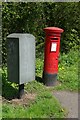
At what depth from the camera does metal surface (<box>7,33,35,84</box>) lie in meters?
5.64

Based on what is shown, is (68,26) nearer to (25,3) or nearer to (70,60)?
(70,60)

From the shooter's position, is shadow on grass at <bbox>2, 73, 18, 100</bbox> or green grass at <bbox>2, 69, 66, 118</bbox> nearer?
green grass at <bbox>2, 69, 66, 118</bbox>

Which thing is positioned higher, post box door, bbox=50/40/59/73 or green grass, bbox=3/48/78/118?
post box door, bbox=50/40/59/73

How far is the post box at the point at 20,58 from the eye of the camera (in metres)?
5.64

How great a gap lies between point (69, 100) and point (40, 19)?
400 cm

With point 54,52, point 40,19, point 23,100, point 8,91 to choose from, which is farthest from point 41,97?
point 40,19

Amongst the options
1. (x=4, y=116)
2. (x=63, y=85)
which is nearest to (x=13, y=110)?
(x=4, y=116)

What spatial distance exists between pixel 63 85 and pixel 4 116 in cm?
243

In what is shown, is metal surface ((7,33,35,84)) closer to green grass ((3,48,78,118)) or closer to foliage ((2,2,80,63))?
green grass ((3,48,78,118))

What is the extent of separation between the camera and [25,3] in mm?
8633

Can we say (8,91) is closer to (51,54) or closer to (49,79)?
(49,79)

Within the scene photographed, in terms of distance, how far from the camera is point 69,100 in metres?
6.24

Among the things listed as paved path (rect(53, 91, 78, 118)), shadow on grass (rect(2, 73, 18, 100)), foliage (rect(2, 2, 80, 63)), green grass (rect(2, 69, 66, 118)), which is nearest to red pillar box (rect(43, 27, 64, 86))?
paved path (rect(53, 91, 78, 118))

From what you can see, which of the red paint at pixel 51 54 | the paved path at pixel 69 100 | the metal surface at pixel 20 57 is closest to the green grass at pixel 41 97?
the paved path at pixel 69 100
